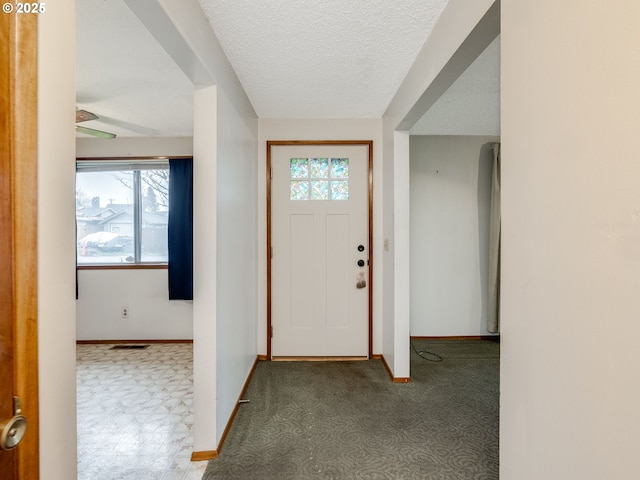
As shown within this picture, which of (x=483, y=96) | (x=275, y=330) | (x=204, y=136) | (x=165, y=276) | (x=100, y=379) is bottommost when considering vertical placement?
(x=100, y=379)

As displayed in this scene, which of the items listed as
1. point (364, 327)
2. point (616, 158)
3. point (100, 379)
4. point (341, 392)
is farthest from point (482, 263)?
point (100, 379)

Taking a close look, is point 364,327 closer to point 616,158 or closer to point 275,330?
point 275,330

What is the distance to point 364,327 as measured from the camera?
10.6ft

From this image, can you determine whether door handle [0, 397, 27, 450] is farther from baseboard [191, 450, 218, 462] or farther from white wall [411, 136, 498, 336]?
white wall [411, 136, 498, 336]

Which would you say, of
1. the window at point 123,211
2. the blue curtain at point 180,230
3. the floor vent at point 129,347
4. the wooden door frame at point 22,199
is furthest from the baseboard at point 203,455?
the window at point 123,211

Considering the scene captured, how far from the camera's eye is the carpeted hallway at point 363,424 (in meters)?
1.73

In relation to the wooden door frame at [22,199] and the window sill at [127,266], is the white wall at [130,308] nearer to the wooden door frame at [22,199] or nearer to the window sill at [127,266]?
the window sill at [127,266]

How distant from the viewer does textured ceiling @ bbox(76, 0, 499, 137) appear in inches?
64.6

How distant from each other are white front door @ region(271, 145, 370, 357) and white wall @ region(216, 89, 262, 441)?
10.4 inches

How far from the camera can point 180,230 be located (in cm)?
366

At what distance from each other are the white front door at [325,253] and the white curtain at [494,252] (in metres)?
1.54

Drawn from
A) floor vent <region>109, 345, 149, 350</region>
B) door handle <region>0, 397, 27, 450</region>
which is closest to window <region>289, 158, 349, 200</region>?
floor vent <region>109, 345, 149, 350</region>

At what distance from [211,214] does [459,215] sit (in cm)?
303

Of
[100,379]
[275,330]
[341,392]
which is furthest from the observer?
[275,330]
